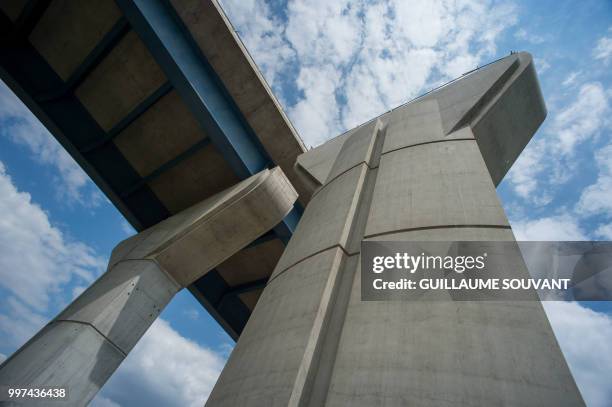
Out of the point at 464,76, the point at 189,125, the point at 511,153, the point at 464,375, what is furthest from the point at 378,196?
the point at 189,125

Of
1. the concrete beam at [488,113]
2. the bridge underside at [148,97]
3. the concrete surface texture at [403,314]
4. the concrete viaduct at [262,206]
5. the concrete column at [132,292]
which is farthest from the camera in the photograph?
the bridge underside at [148,97]

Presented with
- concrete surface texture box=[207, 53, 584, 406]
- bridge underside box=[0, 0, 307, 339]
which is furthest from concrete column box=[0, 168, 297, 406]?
concrete surface texture box=[207, 53, 584, 406]

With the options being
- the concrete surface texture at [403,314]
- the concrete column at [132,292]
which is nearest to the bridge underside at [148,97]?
the concrete column at [132,292]

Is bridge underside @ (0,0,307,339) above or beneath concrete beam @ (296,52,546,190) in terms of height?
above

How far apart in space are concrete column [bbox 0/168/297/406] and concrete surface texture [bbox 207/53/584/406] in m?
2.99

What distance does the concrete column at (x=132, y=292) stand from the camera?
6879 millimetres

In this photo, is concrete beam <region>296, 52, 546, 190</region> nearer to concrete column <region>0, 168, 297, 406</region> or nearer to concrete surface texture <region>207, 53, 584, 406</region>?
concrete surface texture <region>207, 53, 584, 406</region>

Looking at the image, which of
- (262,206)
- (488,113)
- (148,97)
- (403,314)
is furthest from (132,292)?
(488,113)

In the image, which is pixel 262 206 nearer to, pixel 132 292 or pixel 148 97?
pixel 132 292

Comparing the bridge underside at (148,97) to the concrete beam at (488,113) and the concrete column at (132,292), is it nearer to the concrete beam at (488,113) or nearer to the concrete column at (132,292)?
the concrete column at (132,292)

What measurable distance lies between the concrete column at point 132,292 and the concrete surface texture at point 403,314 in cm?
299

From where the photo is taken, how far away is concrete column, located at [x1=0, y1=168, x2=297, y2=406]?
6.88m

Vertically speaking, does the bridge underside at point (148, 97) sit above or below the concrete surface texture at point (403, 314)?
above

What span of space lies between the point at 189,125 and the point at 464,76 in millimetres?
7409
